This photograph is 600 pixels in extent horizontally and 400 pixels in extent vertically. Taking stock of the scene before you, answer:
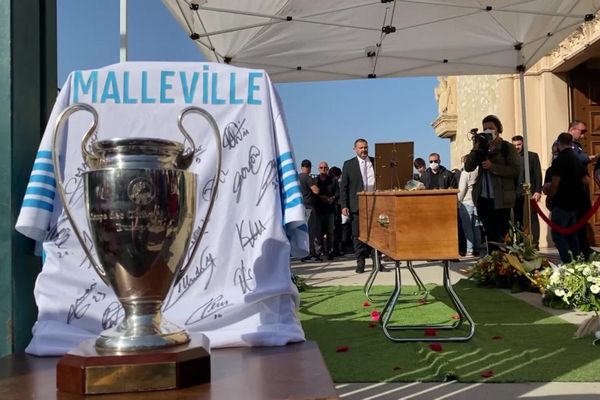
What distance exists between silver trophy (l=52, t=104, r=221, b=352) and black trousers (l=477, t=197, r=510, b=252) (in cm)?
582

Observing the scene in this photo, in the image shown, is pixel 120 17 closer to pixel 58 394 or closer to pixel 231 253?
pixel 231 253

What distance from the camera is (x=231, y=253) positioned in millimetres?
1607

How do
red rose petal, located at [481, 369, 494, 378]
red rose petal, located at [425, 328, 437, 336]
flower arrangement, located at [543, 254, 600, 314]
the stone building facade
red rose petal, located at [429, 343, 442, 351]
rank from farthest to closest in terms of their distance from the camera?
the stone building facade → flower arrangement, located at [543, 254, 600, 314] → red rose petal, located at [425, 328, 437, 336] → red rose petal, located at [429, 343, 442, 351] → red rose petal, located at [481, 369, 494, 378]

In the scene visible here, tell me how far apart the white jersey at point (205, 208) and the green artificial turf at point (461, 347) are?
1.61 meters

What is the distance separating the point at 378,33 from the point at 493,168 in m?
2.13

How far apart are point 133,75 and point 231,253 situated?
56 centimetres

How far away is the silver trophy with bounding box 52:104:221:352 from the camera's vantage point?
1.03 metres

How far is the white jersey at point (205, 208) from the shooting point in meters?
1.47

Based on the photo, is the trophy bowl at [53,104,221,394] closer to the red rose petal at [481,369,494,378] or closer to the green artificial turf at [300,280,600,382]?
the green artificial turf at [300,280,600,382]

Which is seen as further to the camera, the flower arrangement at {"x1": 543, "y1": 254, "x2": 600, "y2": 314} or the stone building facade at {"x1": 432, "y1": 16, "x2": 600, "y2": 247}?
the stone building facade at {"x1": 432, "y1": 16, "x2": 600, "y2": 247}

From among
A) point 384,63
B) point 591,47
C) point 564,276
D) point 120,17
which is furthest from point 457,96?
point 120,17

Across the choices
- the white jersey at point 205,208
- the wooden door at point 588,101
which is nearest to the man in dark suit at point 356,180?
the wooden door at point 588,101

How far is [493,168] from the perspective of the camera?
241 inches

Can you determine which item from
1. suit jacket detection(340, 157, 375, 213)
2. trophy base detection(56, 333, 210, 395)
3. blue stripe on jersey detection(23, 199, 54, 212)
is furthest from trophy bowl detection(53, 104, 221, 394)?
suit jacket detection(340, 157, 375, 213)
